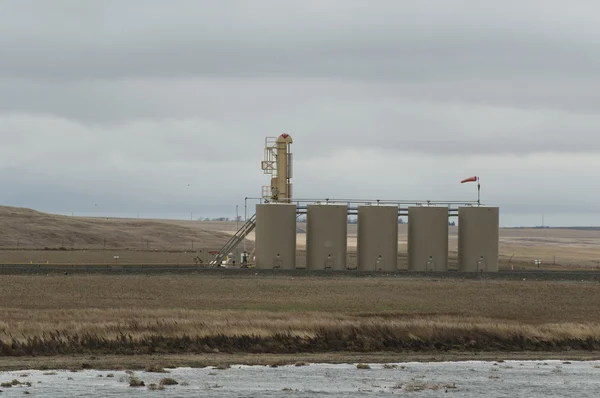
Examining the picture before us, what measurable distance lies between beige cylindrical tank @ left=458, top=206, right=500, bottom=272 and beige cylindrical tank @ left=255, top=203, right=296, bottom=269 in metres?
11.6

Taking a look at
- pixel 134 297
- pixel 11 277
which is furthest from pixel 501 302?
pixel 11 277

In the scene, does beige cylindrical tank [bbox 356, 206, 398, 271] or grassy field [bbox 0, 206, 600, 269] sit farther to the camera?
grassy field [bbox 0, 206, 600, 269]

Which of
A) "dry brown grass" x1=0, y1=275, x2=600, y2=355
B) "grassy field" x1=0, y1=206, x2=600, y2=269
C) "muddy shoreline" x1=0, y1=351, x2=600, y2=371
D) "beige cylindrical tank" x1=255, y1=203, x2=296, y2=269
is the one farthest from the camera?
"grassy field" x1=0, y1=206, x2=600, y2=269

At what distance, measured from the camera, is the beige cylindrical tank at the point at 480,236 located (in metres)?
72.8

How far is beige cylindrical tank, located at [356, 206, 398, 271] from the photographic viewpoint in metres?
71.4

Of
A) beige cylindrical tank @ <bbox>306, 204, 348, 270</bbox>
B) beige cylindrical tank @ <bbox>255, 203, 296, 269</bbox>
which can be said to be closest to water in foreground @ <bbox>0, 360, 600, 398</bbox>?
beige cylindrical tank @ <bbox>306, 204, 348, 270</bbox>

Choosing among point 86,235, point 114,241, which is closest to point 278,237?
point 114,241

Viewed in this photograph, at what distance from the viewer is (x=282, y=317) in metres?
40.6

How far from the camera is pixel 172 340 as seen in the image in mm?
35438

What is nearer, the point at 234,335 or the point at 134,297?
the point at 234,335

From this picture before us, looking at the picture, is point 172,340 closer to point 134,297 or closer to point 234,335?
point 234,335

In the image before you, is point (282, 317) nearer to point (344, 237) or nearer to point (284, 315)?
point (284, 315)

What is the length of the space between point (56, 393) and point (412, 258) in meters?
46.4

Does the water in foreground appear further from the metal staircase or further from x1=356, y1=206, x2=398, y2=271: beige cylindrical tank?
the metal staircase
